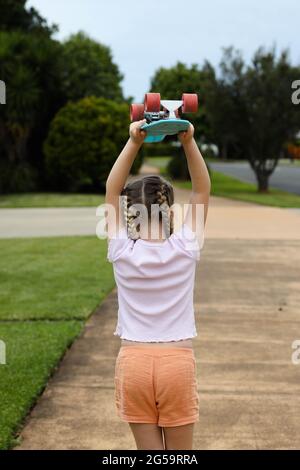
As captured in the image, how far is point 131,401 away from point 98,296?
198 inches

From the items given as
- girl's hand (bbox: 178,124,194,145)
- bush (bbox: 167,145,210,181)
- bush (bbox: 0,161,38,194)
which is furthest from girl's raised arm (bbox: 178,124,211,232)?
bush (bbox: 167,145,210,181)

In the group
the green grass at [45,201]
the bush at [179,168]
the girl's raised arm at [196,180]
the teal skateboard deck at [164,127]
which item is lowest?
the bush at [179,168]

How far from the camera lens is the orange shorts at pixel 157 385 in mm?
2379

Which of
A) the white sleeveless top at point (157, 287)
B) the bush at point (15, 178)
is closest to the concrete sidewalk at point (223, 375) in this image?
the white sleeveless top at point (157, 287)

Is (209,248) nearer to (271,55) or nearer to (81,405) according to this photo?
(81,405)

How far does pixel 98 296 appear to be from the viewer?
7422 mm

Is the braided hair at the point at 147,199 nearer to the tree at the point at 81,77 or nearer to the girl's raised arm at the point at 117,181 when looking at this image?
the girl's raised arm at the point at 117,181

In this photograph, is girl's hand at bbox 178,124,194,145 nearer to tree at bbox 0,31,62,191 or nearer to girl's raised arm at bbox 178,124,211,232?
girl's raised arm at bbox 178,124,211,232

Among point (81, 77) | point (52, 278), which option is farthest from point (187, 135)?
point (81, 77)

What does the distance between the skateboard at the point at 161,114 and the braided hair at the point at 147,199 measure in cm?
17

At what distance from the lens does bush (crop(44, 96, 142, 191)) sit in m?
24.1

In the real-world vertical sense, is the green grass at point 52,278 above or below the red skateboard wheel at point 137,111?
below

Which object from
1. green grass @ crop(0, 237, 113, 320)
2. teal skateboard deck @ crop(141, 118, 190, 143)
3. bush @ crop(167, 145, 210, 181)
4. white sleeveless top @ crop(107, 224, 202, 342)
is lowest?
bush @ crop(167, 145, 210, 181)

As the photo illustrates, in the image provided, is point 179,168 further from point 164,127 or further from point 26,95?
point 164,127
